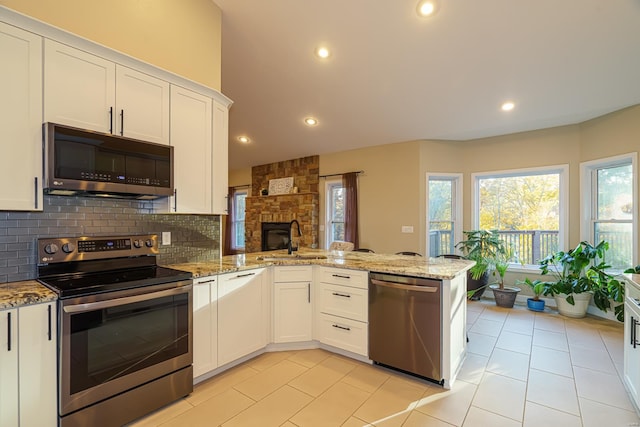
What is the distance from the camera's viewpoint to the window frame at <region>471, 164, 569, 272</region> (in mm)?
4465

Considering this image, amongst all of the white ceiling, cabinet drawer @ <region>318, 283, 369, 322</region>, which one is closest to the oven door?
cabinet drawer @ <region>318, 283, 369, 322</region>

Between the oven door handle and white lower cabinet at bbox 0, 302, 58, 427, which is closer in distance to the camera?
white lower cabinet at bbox 0, 302, 58, 427

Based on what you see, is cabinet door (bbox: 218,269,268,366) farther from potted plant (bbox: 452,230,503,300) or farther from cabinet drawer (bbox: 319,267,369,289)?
potted plant (bbox: 452,230,503,300)

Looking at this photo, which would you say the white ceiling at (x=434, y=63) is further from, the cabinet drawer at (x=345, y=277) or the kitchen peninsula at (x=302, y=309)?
the cabinet drawer at (x=345, y=277)

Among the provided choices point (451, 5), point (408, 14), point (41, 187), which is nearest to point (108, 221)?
point (41, 187)

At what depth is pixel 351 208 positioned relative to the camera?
582 cm

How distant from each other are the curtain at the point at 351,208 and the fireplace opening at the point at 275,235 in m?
1.57

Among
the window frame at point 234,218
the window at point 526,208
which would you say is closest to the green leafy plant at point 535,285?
the window at point 526,208

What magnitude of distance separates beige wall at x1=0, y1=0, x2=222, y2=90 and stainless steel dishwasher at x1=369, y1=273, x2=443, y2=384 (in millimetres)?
2491

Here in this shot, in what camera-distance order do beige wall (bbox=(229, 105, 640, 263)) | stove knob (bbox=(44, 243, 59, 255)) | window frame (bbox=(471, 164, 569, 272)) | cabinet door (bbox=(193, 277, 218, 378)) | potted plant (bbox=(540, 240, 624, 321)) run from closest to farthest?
stove knob (bbox=(44, 243, 59, 255))
cabinet door (bbox=(193, 277, 218, 378))
potted plant (bbox=(540, 240, 624, 321))
beige wall (bbox=(229, 105, 640, 263))
window frame (bbox=(471, 164, 569, 272))

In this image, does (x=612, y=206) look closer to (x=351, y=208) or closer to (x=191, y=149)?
(x=351, y=208)

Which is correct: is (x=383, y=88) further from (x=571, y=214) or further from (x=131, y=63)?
(x=571, y=214)

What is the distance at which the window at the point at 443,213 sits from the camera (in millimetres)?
5320

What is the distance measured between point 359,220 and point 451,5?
371 cm
